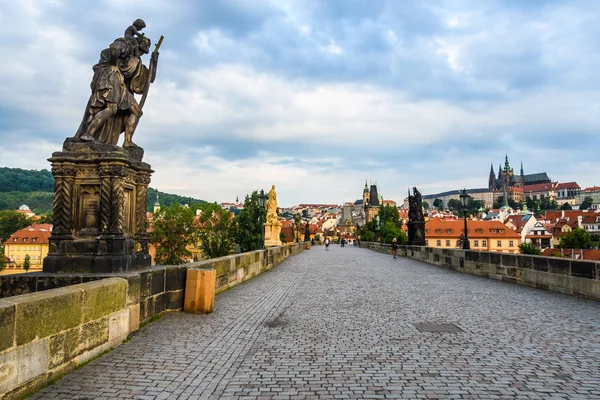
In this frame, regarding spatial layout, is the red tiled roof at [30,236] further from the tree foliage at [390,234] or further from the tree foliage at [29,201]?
the tree foliage at [390,234]

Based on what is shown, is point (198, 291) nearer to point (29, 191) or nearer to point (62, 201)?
point (62, 201)

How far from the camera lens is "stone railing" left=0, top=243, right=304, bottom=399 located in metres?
3.79

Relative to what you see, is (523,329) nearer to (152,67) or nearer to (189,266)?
(189,266)

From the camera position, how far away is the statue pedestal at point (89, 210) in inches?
276

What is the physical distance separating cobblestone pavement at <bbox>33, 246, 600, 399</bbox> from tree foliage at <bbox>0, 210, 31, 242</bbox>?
108884mm

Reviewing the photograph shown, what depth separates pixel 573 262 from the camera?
35.0 ft

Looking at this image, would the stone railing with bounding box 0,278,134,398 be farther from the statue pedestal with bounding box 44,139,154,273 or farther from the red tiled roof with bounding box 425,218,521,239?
the red tiled roof with bounding box 425,218,521,239

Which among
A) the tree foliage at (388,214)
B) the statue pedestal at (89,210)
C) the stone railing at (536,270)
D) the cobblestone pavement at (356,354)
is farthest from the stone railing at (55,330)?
the tree foliage at (388,214)

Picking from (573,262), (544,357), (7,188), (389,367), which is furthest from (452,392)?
(7,188)

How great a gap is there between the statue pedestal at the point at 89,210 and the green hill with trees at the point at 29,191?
4893 inches

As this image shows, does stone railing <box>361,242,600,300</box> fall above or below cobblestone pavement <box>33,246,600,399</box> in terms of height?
above

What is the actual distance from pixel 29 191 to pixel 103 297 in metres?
159

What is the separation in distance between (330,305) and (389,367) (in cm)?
458

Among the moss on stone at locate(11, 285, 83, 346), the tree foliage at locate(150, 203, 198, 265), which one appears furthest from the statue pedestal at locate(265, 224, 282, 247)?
the tree foliage at locate(150, 203, 198, 265)
